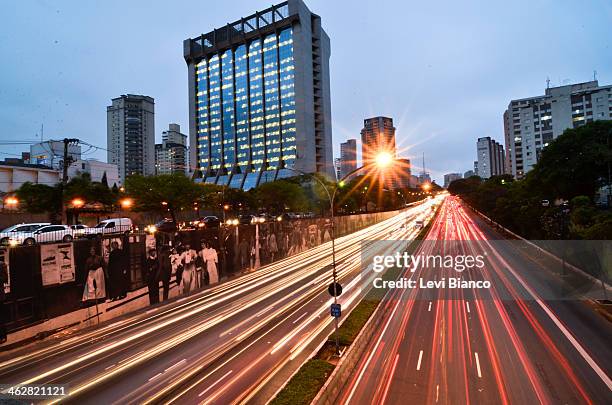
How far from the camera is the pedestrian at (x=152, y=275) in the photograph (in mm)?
27016

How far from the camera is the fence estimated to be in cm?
1869

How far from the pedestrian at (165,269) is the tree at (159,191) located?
23.9 m

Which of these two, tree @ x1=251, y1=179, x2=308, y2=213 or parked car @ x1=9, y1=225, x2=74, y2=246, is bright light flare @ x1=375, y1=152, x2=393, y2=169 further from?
tree @ x1=251, y1=179, x2=308, y2=213

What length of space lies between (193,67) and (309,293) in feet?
559

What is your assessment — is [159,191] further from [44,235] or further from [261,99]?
[261,99]

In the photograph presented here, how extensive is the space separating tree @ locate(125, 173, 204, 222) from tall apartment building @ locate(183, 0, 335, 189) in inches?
3409

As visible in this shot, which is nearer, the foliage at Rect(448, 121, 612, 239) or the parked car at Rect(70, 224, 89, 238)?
the parked car at Rect(70, 224, 89, 238)

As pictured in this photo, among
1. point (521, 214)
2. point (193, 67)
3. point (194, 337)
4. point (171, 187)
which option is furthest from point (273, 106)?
point (194, 337)

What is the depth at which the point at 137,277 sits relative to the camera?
85.6ft

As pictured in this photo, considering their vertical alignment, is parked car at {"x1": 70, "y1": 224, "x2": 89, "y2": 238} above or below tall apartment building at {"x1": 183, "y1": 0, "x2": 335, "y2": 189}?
below

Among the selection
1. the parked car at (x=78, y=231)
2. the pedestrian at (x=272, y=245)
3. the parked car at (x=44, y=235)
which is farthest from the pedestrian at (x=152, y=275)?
the pedestrian at (x=272, y=245)

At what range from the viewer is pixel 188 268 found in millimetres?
31031

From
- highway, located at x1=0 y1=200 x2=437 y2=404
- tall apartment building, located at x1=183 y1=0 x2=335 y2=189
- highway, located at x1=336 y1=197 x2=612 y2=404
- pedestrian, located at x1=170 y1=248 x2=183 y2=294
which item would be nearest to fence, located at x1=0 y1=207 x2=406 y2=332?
pedestrian, located at x1=170 y1=248 x2=183 y2=294

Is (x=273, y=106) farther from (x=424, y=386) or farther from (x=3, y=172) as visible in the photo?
(x=424, y=386)
